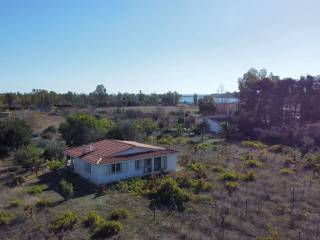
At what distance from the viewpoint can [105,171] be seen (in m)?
22.8

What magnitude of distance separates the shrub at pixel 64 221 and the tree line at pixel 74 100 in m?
63.5

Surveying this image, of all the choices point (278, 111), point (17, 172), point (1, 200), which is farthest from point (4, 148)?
point (278, 111)

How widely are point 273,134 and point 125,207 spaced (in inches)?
1051

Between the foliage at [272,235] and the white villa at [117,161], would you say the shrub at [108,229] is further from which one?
the white villa at [117,161]

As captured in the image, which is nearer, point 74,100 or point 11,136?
point 11,136

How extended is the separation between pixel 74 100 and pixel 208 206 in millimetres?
80198

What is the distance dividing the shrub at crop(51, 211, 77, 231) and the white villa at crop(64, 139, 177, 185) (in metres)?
5.98

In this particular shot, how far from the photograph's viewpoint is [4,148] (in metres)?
32.9

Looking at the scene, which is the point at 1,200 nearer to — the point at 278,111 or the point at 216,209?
the point at 216,209

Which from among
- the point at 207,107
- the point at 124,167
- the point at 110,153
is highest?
the point at 207,107

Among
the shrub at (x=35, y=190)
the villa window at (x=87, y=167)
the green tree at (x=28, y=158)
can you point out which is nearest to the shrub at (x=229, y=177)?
the villa window at (x=87, y=167)

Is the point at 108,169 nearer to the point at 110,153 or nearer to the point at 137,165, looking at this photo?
the point at 110,153

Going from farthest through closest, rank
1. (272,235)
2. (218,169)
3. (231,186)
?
(218,169), (231,186), (272,235)

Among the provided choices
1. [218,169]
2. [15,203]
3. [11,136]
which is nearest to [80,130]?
[11,136]
